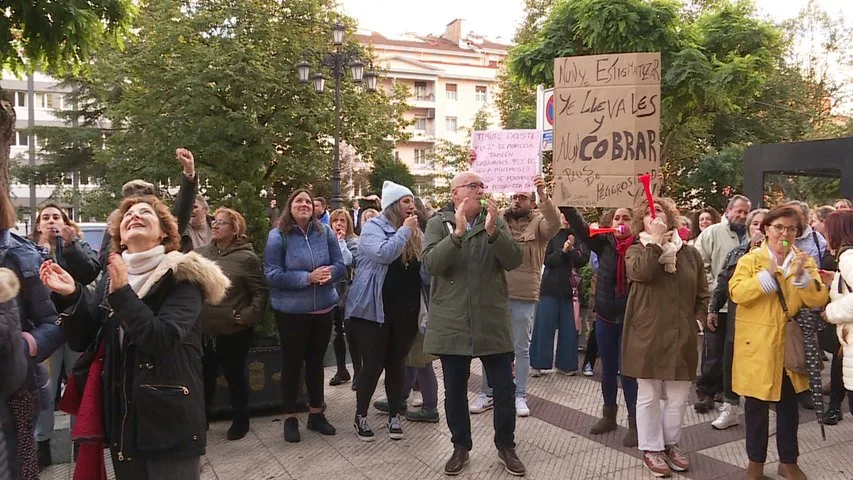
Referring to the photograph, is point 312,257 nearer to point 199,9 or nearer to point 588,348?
point 588,348

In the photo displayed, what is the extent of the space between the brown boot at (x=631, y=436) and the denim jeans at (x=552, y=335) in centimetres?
231

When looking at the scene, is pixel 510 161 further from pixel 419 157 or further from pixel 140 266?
pixel 419 157

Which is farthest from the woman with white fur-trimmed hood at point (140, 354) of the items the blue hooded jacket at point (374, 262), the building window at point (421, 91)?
the building window at point (421, 91)

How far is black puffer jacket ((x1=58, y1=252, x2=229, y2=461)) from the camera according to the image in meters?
2.85

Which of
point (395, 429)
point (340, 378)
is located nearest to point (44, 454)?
point (395, 429)

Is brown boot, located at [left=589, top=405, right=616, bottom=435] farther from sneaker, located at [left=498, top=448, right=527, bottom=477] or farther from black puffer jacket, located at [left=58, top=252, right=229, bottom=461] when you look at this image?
black puffer jacket, located at [left=58, top=252, right=229, bottom=461]

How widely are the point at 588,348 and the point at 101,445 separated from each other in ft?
18.6

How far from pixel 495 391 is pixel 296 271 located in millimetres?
1816

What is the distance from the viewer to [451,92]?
66.4 m

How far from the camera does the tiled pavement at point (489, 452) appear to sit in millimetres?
4660

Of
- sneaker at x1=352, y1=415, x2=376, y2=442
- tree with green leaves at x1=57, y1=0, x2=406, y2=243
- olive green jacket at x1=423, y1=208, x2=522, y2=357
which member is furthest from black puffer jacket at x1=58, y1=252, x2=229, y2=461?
tree with green leaves at x1=57, y1=0, x2=406, y2=243

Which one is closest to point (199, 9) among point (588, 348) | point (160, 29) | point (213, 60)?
point (160, 29)

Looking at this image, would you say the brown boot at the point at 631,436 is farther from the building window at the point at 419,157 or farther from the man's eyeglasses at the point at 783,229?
the building window at the point at 419,157

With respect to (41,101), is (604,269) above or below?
below
